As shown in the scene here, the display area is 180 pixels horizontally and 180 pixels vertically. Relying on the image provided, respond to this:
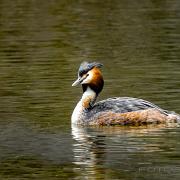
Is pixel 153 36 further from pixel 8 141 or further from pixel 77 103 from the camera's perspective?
pixel 8 141

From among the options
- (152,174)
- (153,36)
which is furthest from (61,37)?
(152,174)

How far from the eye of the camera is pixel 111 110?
57.2ft

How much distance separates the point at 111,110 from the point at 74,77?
4439mm

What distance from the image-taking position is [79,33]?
1166 inches

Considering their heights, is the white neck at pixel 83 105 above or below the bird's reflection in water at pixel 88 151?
above

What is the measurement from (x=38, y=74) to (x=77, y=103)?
3.58 m

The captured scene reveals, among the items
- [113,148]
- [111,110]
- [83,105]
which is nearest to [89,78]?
[83,105]

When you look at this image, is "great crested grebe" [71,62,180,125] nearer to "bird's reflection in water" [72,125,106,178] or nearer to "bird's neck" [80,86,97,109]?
"bird's neck" [80,86,97,109]

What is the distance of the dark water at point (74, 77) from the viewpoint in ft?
47.4

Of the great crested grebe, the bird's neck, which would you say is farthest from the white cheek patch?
the bird's neck

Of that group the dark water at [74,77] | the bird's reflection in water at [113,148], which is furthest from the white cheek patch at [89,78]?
the bird's reflection in water at [113,148]

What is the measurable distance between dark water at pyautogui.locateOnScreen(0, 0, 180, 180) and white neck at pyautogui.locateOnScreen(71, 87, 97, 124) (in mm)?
247

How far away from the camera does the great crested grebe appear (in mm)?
17188

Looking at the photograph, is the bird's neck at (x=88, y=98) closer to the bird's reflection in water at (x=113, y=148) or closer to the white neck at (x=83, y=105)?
the white neck at (x=83, y=105)
